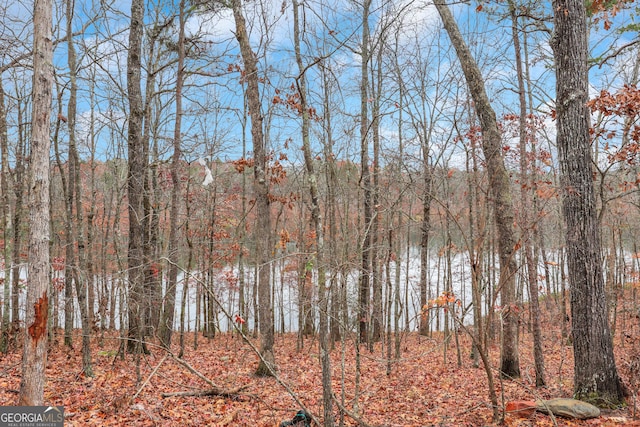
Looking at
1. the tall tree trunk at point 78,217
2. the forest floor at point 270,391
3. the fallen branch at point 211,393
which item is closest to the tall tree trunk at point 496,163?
the forest floor at point 270,391

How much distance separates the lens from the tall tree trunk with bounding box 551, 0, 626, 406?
5.52 m

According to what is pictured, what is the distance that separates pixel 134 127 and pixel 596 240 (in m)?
8.78

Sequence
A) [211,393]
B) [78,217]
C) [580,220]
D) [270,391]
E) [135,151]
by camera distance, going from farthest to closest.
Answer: [135,151] < [78,217] < [270,391] < [211,393] < [580,220]

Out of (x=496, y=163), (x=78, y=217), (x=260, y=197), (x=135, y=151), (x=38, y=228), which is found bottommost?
(x=38, y=228)

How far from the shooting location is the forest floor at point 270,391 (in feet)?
17.7

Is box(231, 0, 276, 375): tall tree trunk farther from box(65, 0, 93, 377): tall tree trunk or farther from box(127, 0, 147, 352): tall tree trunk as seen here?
box(65, 0, 93, 377): tall tree trunk

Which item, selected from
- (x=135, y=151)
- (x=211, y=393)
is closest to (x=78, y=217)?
(x=135, y=151)

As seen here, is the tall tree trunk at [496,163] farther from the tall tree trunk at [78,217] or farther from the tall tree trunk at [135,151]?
the tall tree trunk at [78,217]

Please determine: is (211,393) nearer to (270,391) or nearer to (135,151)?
(270,391)

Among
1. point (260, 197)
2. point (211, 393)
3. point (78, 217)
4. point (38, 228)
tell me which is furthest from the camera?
point (78, 217)

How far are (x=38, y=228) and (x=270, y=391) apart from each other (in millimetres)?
4556

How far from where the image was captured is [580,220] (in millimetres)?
5762

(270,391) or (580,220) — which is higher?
(580,220)

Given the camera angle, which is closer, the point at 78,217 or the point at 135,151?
the point at 78,217
